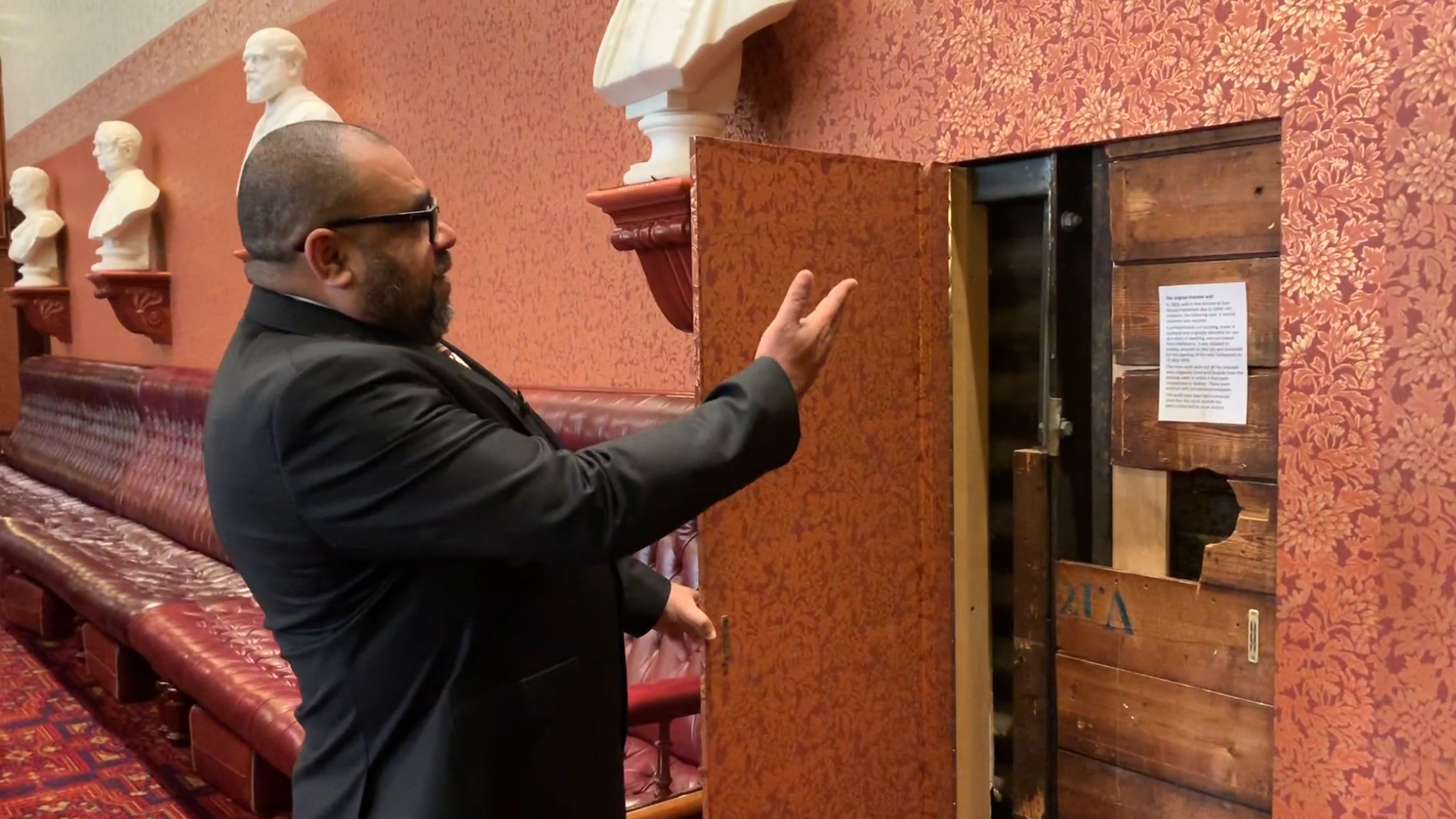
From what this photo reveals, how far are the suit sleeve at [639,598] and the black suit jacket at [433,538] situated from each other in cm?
18

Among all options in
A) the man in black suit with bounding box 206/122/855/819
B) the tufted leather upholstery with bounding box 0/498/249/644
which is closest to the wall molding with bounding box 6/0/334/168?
the tufted leather upholstery with bounding box 0/498/249/644

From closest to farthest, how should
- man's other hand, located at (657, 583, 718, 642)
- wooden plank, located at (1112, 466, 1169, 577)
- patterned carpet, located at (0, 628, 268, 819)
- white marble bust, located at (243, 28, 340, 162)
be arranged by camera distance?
1. man's other hand, located at (657, 583, 718, 642)
2. wooden plank, located at (1112, 466, 1169, 577)
3. patterned carpet, located at (0, 628, 268, 819)
4. white marble bust, located at (243, 28, 340, 162)

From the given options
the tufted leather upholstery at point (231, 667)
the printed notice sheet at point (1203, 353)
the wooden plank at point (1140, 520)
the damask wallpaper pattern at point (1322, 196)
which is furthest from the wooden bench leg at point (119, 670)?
the printed notice sheet at point (1203, 353)

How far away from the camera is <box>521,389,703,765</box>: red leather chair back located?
2.20 m

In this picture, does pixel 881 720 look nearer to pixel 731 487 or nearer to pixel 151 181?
pixel 731 487

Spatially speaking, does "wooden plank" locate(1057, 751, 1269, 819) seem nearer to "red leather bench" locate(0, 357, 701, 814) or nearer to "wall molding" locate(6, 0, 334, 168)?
"red leather bench" locate(0, 357, 701, 814)

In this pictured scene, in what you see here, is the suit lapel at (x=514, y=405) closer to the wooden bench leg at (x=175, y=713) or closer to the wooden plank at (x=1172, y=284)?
the wooden plank at (x=1172, y=284)

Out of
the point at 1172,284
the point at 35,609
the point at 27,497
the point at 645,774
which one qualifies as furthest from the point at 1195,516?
the point at 27,497

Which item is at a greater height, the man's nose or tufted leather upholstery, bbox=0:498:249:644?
the man's nose

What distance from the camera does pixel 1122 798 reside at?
181 centimetres

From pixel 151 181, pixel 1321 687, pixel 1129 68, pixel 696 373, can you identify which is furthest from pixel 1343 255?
pixel 151 181

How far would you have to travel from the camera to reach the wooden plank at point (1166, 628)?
5.36ft

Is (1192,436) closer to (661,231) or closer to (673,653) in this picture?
(661,231)

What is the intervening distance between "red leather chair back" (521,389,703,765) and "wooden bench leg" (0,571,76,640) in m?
3.18
